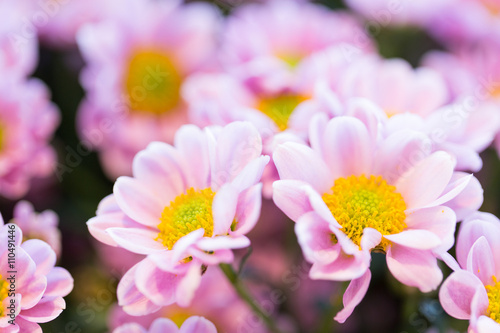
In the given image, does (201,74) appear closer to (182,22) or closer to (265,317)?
(182,22)

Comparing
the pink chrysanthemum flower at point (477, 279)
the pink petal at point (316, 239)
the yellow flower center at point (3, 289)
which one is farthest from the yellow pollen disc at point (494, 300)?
the yellow flower center at point (3, 289)

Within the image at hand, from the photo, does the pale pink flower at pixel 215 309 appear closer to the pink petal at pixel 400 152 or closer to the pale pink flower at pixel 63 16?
the pink petal at pixel 400 152

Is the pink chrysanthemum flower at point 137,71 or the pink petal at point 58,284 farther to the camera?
the pink chrysanthemum flower at point 137,71

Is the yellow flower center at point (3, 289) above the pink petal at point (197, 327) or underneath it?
above

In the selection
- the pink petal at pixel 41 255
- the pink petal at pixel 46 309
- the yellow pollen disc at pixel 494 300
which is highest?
the pink petal at pixel 41 255

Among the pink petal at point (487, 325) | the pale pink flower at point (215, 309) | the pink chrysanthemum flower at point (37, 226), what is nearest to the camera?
the pink petal at point (487, 325)
